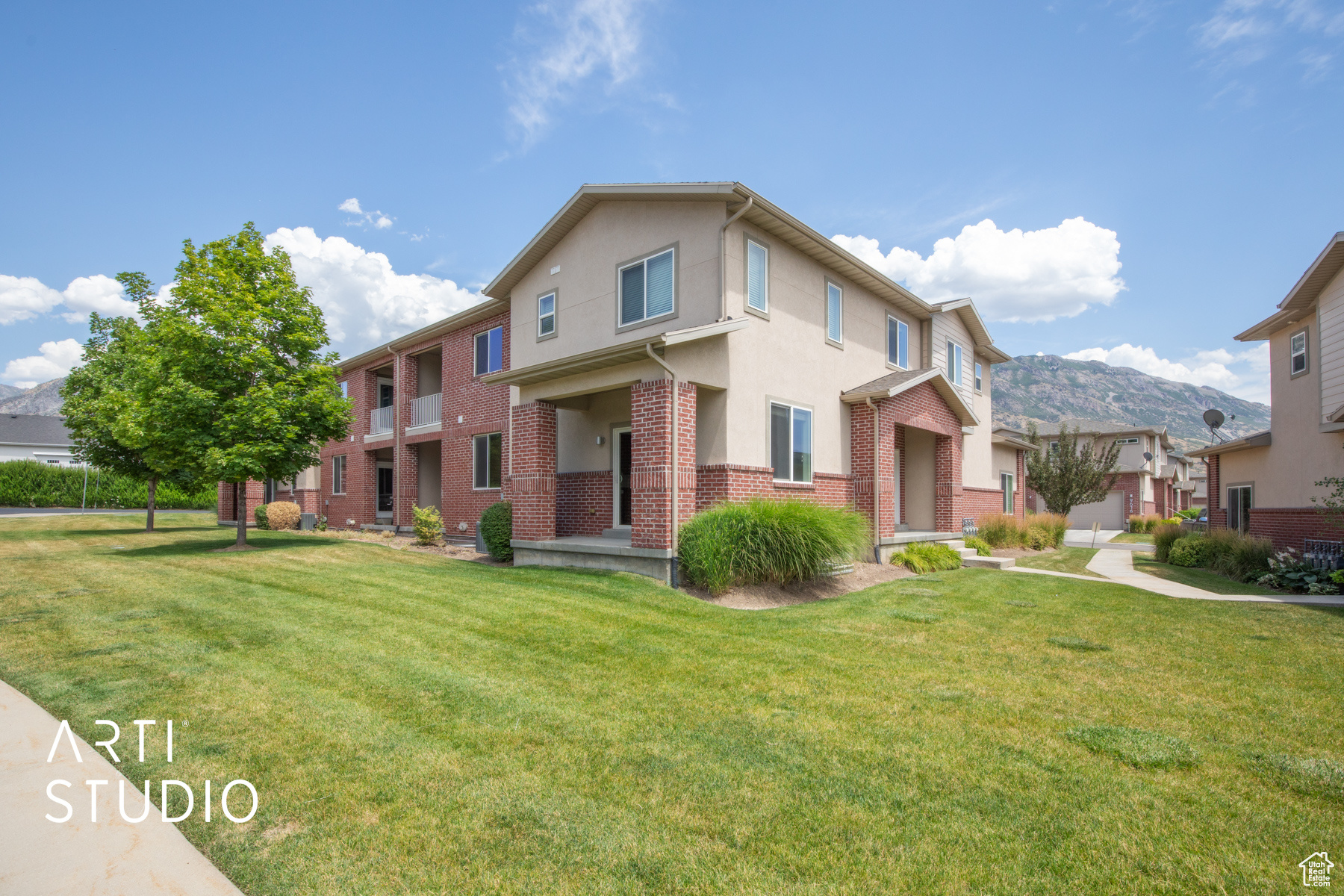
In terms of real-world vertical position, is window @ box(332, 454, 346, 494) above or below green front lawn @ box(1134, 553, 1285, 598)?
above

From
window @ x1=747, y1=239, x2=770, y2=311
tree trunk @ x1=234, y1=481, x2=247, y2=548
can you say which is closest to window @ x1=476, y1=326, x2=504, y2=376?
tree trunk @ x1=234, y1=481, x2=247, y2=548

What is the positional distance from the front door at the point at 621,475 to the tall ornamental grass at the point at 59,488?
1380 inches

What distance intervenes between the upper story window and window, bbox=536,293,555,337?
11925mm

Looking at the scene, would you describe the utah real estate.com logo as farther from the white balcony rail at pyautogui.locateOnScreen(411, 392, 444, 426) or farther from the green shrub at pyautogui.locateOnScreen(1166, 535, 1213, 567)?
the white balcony rail at pyautogui.locateOnScreen(411, 392, 444, 426)

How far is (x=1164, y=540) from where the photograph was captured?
59.4ft

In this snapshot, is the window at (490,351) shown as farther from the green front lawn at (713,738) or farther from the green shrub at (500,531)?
the green front lawn at (713,738)

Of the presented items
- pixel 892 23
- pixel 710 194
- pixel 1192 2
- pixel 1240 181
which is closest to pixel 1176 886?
pixel 710 194

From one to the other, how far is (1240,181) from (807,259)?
935 cm

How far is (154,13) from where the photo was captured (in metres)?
13.1

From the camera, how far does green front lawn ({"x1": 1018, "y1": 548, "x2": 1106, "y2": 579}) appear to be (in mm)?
15074

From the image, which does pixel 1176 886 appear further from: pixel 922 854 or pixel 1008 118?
pixel 1008 118

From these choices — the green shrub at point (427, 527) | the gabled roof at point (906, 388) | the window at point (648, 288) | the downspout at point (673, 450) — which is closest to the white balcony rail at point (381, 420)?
the green shrub at point (427, 527)

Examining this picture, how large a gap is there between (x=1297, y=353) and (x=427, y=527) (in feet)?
74.0

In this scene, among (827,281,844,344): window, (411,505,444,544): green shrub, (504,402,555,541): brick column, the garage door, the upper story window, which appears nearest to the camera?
(504,402,555,541): brick column
